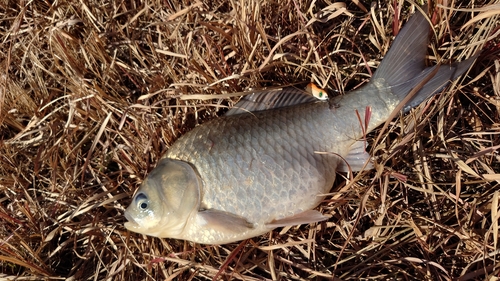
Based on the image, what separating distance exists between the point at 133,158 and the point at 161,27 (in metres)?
→ 0.82

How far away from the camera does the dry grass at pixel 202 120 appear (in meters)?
2.26

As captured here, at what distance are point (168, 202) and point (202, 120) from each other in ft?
2.07

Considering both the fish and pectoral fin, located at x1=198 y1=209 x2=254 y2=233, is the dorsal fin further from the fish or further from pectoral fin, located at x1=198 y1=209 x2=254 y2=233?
pectoral fin, located at x1=198 y1=209 x2=254 y2=233

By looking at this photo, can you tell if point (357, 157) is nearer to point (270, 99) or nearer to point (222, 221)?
point (270, 99)

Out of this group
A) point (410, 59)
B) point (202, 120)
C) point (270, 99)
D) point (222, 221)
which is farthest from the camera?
point (202, 120)

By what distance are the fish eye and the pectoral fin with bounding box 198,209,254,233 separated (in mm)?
270

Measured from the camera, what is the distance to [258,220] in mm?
2105

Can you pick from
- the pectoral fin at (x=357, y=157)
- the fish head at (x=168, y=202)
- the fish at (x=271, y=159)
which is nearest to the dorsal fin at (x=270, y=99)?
the fish at (x=271, y=159)

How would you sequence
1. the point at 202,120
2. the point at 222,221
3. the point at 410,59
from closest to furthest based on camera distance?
the point at 222,221, the point at 410,59, the point at 202,120

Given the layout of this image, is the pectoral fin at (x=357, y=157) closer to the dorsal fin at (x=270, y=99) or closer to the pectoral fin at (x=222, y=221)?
the dorsal fin at (x=270, y=99)

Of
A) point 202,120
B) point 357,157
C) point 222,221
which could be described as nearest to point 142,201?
point 222,221

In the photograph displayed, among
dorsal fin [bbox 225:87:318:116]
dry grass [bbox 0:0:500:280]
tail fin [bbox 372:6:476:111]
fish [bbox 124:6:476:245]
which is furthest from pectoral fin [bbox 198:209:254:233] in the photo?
tail fin [bbox 372:6:476:111]

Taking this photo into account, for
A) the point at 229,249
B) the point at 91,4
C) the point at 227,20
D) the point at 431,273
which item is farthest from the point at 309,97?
the point at 91,4

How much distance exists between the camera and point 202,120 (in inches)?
99.7
